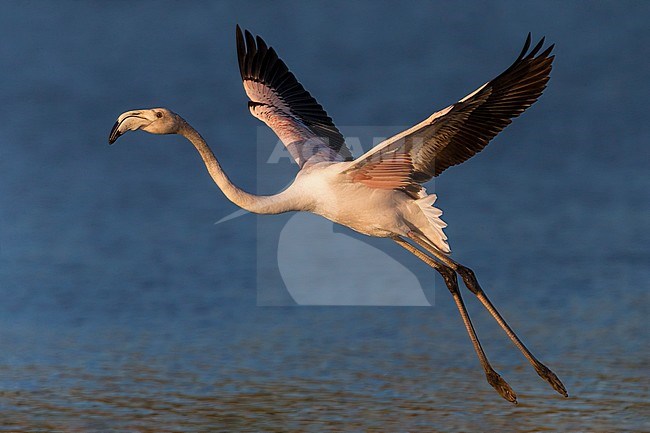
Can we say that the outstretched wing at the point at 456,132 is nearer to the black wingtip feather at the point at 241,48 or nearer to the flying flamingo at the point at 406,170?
the flying flamingo at the point at 406,170

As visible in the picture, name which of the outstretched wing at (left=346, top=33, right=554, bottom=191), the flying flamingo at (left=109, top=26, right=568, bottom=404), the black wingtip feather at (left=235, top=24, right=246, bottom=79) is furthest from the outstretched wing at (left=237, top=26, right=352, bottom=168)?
the outstretched wing at (left=346, top=33, right=554, bottom=191)

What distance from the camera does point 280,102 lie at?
44.4 ft

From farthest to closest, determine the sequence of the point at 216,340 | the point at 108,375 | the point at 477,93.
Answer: the point at 216,340 → the point at 108,375 → the point at 477,93

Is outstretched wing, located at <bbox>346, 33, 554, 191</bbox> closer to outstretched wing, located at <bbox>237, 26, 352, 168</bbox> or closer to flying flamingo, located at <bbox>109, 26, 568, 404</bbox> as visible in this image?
flying flamingo, located at <bbox>109, 26, 568, 404</bbox>

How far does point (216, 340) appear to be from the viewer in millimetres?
13984

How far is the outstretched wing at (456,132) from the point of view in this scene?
1041cm

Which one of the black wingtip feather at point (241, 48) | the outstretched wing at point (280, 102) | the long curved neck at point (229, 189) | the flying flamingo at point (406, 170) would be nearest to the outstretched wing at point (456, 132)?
the flying flamingo at point (406, 170)

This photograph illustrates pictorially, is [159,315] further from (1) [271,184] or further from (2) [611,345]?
(2) [611,345]

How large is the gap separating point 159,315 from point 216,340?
4.00ft

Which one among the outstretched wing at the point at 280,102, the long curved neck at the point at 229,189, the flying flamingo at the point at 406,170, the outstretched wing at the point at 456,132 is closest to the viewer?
the outstretched wing at the point at 456,132

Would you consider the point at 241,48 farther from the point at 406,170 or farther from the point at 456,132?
the point at 456,132

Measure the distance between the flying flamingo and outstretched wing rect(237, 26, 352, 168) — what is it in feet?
1.29

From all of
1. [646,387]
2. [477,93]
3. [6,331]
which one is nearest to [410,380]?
[646,387]

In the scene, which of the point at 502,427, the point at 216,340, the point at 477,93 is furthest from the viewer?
the point at 216,340
